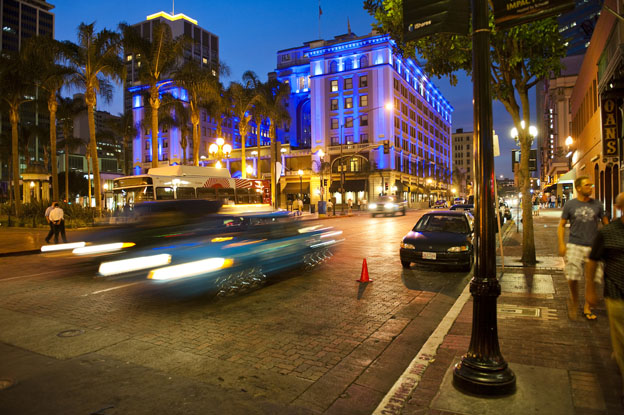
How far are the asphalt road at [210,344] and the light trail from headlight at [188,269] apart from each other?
474 mm

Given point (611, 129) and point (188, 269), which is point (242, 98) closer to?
point (611, 129)

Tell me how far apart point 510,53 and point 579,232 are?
6.59m

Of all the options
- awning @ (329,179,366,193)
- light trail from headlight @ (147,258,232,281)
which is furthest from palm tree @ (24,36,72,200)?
awning @ (329,179,366,193)

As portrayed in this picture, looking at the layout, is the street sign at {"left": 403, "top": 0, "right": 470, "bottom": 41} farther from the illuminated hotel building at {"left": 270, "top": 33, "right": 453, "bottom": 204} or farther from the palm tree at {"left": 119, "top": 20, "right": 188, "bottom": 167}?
the illuminated hotel building at {"left": 270, "top": 33, "right": 453, "bottom": 204}

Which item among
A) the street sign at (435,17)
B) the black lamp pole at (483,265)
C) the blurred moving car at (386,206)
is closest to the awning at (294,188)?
the blurred moving car at (386,206)

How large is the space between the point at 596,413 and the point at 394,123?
6321 centimetres

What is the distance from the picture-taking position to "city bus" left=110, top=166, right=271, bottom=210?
72.0ft

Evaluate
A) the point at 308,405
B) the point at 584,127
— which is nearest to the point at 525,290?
the point at 308,405

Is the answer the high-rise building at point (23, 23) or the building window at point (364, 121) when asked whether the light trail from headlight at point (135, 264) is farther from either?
the high-rise building at point (23, 23)

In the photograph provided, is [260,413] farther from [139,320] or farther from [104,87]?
[104,87]

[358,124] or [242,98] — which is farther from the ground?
[358,124]

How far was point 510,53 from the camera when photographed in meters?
10.7

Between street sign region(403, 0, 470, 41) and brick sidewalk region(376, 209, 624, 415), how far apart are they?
3563mm

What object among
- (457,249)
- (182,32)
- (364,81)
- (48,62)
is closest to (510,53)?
(457,249)
